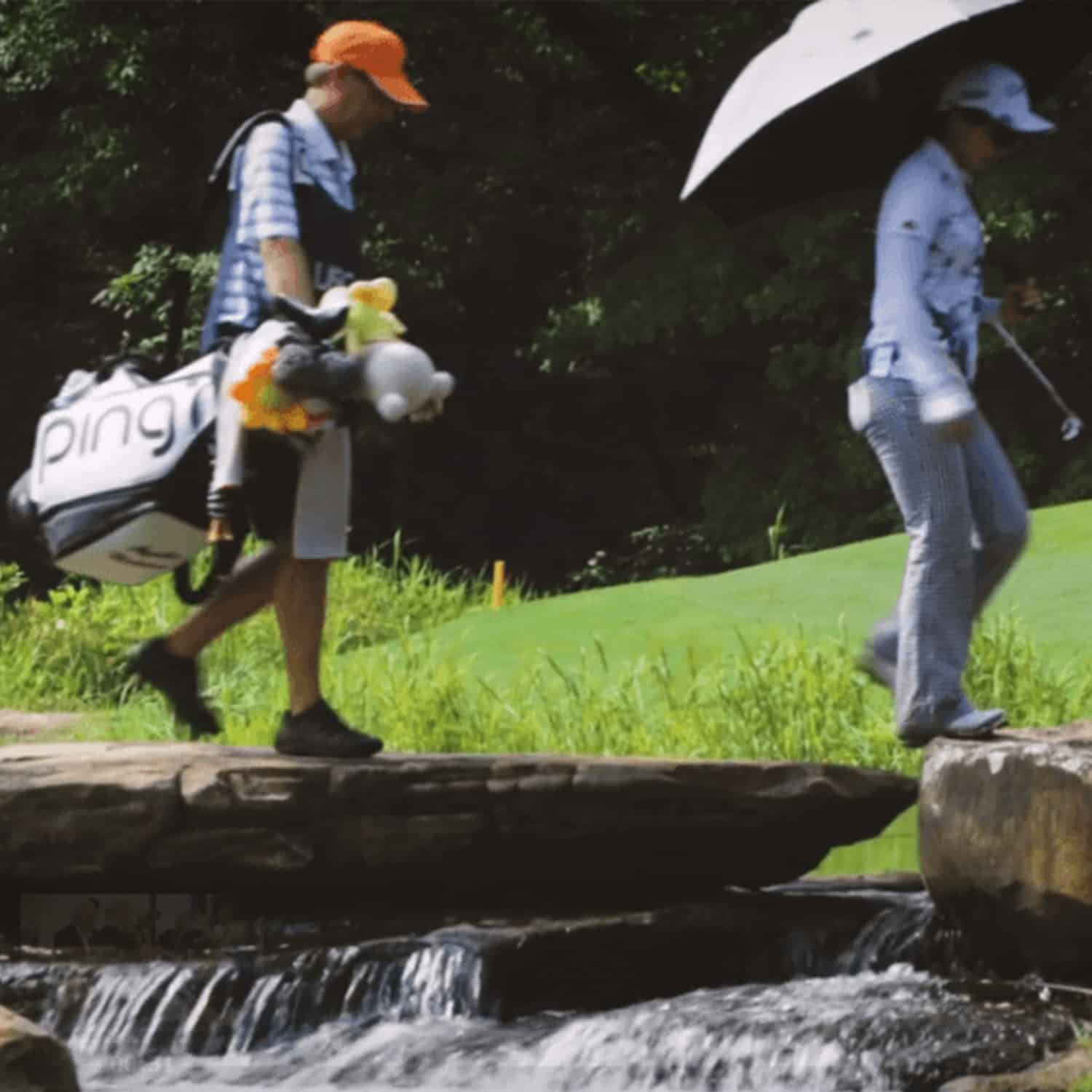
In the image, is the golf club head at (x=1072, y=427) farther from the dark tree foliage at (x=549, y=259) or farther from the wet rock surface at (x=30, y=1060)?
the dark tree foliage at (x=549, y=259)

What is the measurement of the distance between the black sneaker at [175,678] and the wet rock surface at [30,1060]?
2366mm

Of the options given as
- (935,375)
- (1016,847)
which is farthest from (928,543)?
(1016,847)

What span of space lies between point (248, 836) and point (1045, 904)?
200 centimetres

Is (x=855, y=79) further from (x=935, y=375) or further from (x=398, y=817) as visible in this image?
(x=398, y=817)

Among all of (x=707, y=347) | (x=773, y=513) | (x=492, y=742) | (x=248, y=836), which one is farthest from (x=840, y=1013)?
(x=707, y=347)

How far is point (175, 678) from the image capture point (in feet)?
22.5

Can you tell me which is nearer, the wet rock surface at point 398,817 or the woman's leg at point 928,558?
the woman's leg at point 928,558

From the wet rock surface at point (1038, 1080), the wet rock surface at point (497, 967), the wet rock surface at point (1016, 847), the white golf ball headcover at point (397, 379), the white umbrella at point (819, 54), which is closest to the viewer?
the wet rock surface at point (1038, 1080)

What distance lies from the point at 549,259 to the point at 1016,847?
16.3 metres

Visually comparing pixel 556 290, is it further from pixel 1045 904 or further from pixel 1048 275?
pixel 1045 904

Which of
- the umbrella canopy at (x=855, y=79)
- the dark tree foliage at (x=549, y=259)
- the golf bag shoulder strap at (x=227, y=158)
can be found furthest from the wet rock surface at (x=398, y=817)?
the dark tree foliage at (x=549, y=259)

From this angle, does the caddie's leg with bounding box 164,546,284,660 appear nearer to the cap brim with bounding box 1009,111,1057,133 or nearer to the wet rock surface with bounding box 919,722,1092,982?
the wet rock surface with bounding box 919,722,1092,982

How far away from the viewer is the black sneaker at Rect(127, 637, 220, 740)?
6.84 meters

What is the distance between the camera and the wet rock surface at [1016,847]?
602 cm
